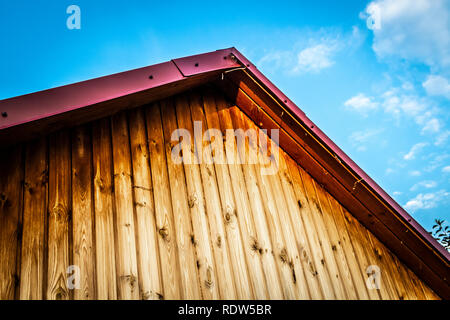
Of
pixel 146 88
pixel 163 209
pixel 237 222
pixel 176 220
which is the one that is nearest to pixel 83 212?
pixel 163 209

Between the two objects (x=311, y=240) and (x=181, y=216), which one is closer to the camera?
(x=181, y=216)

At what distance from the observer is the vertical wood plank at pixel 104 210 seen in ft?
7.14

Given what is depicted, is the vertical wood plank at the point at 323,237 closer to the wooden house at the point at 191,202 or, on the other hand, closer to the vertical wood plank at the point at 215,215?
the wooden house at the point at 191,202

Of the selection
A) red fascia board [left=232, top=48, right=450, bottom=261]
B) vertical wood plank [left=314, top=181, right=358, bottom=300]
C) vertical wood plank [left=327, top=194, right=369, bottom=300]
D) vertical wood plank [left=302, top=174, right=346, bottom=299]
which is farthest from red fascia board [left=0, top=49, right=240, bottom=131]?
vertical wood plank [left=327, top=194, right=369, bottom=300]

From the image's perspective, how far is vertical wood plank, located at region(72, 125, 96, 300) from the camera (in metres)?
2.14

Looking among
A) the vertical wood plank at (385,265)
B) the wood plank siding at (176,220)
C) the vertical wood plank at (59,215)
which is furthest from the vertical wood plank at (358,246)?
the vertical wood plank at (59,215)

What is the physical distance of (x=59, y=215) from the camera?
229 cm

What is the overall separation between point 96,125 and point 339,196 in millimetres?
2490

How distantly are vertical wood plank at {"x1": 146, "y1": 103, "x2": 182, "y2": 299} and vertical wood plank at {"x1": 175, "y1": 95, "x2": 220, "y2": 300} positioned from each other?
180mm

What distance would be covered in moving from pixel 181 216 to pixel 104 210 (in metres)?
0.61

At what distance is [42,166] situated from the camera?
2.42 m

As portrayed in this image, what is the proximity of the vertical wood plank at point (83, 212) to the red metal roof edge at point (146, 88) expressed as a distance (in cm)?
65

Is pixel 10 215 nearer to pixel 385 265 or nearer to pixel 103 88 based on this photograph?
pixel 103 88
